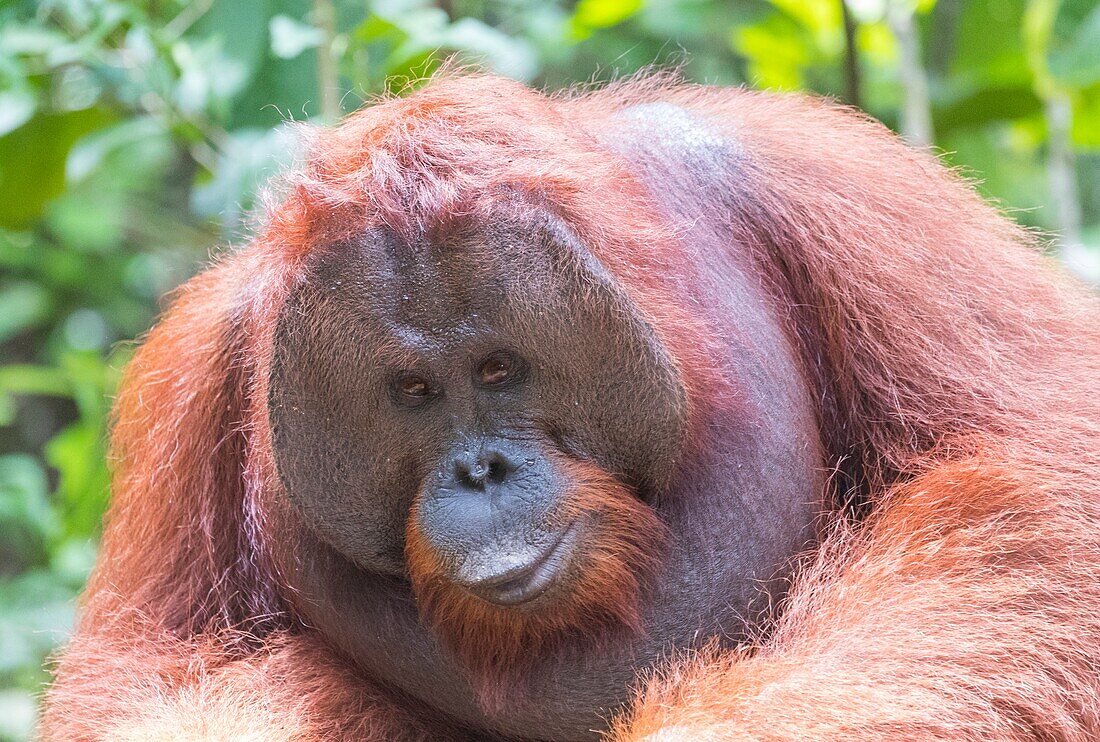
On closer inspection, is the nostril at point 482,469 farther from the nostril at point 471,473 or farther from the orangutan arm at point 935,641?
the orangutan arm at point 935,641

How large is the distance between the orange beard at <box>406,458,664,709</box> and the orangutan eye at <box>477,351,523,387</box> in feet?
0.57

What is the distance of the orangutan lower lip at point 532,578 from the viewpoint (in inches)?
78.7

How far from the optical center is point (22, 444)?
791 centimetres

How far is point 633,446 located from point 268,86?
2.05 metres

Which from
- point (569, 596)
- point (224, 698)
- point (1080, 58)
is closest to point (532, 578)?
point (569, 596)

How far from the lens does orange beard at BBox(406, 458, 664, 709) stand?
2088mm

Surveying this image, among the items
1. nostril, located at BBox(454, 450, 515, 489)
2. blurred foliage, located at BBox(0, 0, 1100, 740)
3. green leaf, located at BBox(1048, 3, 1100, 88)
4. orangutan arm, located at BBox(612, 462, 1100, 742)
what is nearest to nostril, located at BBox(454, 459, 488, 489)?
nostril, located at BBox(454, 450, 515, 489)

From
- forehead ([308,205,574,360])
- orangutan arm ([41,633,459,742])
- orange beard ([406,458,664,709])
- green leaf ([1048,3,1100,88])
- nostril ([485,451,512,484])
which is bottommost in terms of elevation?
orangutan arm ([41,633,459,742])

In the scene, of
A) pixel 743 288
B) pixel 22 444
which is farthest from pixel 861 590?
pixel 22 444

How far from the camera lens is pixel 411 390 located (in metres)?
2.06

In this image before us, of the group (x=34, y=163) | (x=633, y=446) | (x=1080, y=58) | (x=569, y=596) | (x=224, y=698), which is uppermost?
(x=34, y=163)

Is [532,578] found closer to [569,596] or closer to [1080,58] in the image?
[569,596]

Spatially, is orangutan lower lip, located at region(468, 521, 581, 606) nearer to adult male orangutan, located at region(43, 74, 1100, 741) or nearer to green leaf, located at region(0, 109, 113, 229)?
adult male orangutan, located at region(43, 74, 1100, 741)

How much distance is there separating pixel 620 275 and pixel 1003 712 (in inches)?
37.4
